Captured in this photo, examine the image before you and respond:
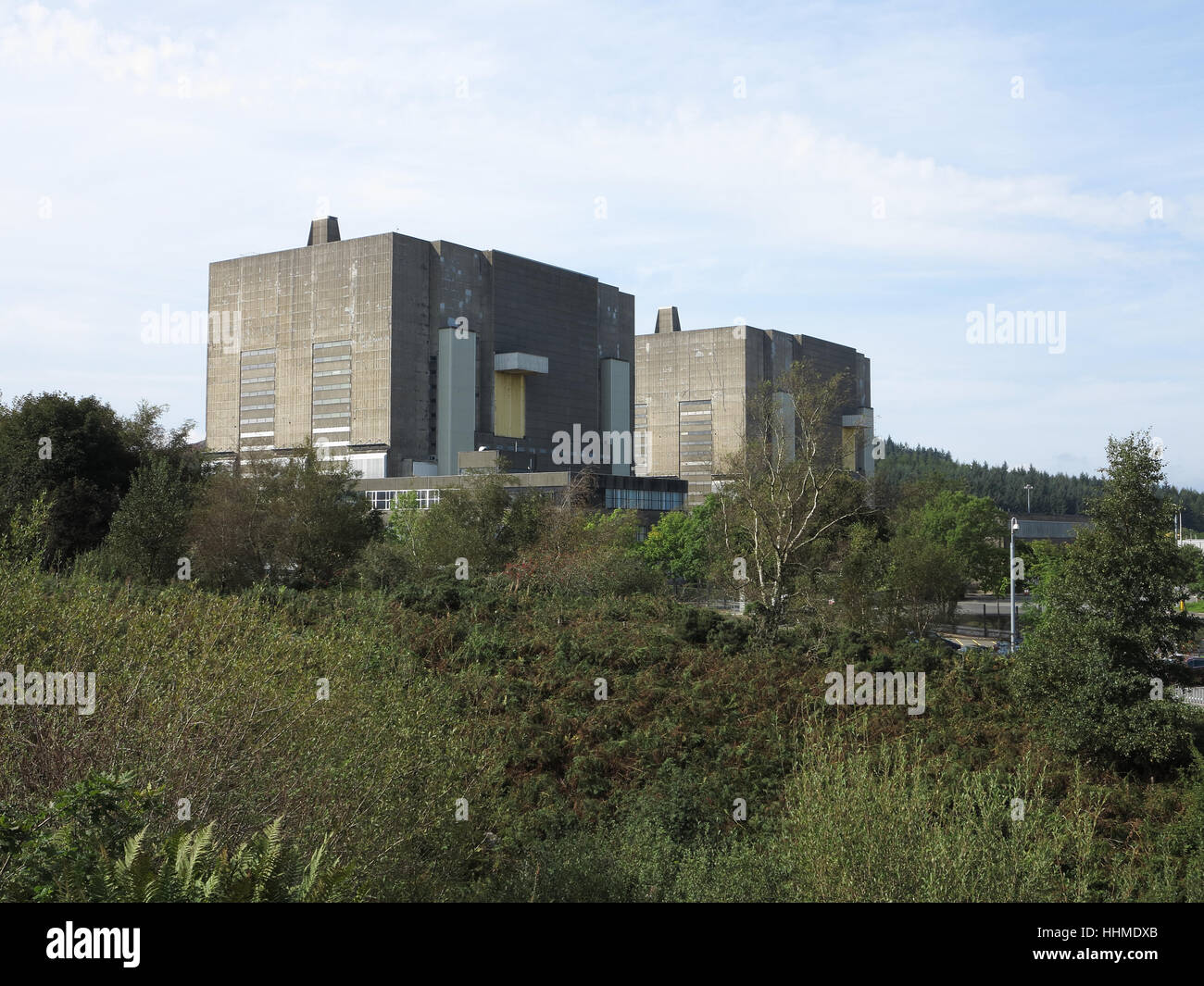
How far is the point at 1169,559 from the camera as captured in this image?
19766 mm

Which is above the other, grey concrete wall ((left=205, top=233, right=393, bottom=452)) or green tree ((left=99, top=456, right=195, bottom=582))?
grey concrete wall ((left=205, top=233, right=393, bottom=452))

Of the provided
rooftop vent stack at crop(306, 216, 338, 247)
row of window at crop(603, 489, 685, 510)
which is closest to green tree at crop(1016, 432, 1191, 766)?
row of window at crop(603, 489, 685, 510)

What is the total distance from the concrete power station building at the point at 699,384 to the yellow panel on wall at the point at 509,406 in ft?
109

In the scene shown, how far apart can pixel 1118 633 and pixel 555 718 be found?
11319 mm

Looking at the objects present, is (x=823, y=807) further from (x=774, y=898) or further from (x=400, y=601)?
(x=400, y=601)

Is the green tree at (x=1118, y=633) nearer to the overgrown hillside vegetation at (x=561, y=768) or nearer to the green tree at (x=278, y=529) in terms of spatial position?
the overgrown hillside vegetation at (x=561, y=768)

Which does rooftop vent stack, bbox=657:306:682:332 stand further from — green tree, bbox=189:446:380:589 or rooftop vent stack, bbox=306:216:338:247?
green tree, bbox=189:446:380:589

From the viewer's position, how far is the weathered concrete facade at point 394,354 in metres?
102

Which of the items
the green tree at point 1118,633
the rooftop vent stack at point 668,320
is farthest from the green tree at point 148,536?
the rooftop vent stack at point 668,320

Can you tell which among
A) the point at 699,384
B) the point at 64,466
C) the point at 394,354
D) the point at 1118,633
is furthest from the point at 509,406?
the point at 1118,633

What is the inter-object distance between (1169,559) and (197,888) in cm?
1933

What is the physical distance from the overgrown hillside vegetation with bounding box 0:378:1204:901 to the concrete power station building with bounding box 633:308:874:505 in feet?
349

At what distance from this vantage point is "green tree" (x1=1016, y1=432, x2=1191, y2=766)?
61.2 feet

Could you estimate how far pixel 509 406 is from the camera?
11156cm
